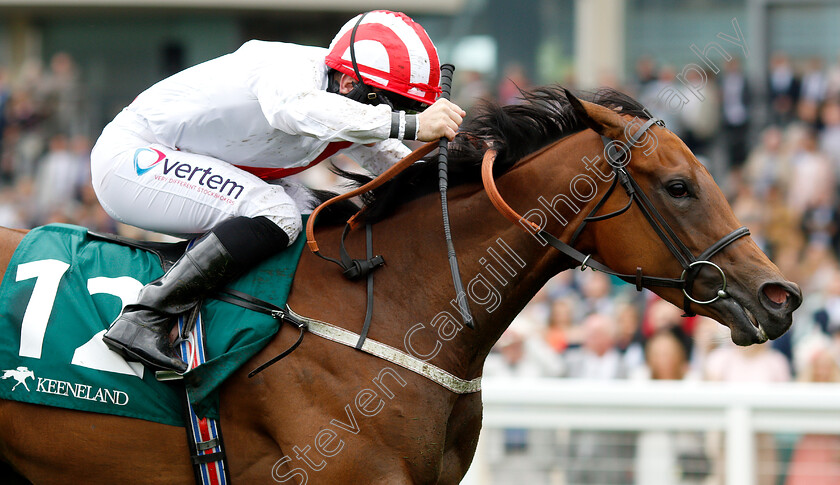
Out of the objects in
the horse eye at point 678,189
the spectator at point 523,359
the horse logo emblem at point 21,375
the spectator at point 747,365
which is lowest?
the spectator at point 523,359

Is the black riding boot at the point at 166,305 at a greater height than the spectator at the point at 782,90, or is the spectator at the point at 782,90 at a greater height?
the black riding boot at the point at 166,305

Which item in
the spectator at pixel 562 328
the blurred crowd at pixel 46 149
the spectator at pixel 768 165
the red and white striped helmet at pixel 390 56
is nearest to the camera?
the red and white striped helmet at pixel 390 56

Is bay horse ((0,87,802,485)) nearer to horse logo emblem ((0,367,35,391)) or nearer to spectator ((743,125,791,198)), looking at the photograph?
horse logo emblem ((0,367,35,391))

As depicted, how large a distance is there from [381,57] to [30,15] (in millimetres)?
12770

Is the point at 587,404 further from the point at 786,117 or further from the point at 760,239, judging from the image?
the point at 786,117

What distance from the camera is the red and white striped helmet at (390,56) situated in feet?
10.7

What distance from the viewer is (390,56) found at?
10.7 ft

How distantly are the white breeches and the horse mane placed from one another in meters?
0.26

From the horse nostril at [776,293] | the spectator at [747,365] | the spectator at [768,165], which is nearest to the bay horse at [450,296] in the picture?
the horse nostril at [776,293]

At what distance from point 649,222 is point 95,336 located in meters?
1.90

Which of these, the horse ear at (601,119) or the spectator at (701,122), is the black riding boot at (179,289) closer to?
the horse ear at (601,119)

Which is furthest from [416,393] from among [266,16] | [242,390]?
[266,16]

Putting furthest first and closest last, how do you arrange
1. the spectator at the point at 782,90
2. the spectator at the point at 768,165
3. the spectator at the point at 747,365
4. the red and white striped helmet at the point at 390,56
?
1. the spectator at the point at 782,90
2. the spectator at the point at 768,165
3. the spectator at the point at 747,365
4. the red and white striped helmet at the point at 390,56

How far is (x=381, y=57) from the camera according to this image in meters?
3.26
